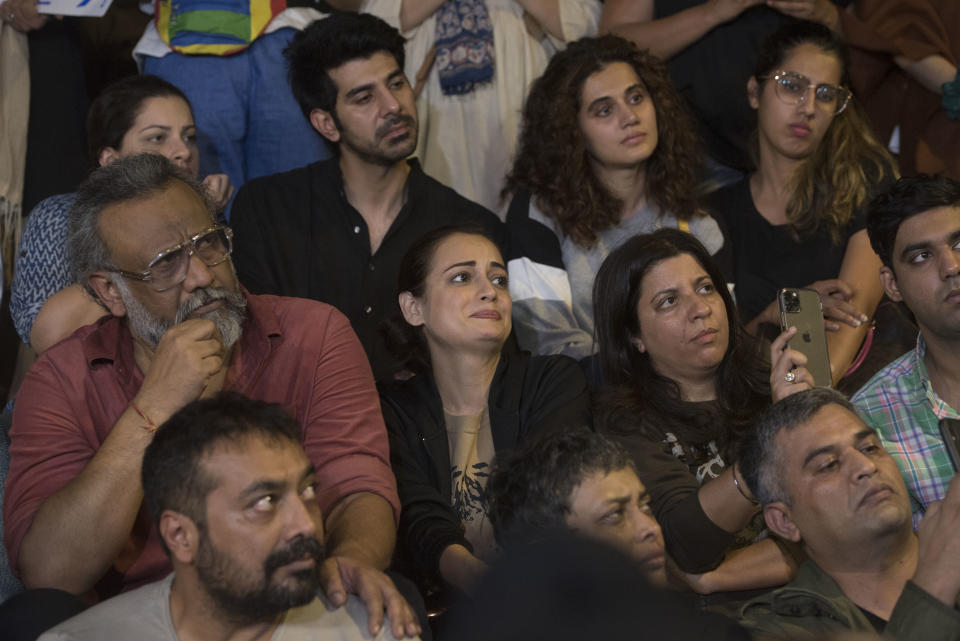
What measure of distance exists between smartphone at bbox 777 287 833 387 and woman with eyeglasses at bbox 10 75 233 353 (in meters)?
1.54

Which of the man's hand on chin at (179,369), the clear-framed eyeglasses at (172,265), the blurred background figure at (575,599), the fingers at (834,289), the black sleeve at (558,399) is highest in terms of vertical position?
the clear-framed eyeglasses at (172,265)

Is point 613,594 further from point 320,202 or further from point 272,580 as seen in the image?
point 320,202

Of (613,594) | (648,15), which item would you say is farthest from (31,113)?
(613,594)

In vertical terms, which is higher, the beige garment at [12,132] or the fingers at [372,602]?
the beige garment at [12,132]

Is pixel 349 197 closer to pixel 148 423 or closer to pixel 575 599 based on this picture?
pixel 148 423

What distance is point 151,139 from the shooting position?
3633 millimetres

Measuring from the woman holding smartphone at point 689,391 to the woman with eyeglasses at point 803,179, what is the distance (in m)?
0.53

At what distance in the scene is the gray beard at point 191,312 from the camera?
2.68 meters

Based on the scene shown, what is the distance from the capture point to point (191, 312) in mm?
2686

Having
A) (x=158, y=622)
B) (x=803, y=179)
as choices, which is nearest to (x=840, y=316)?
(x=803, y=179)

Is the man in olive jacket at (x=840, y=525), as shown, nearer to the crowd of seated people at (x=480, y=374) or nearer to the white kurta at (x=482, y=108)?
the crowd of seated people at (x=480, y=374)

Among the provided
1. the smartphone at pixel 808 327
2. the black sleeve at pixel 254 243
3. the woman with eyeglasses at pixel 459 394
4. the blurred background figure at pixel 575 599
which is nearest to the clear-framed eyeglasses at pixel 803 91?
the smartphone at pixel 808 327

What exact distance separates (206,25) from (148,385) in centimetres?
182

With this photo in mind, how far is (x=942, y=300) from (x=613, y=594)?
1.92 m
